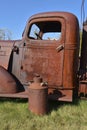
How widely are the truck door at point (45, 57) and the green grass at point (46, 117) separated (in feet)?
1.79

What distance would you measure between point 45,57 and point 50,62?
5.9 inches

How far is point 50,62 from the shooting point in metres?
5.55

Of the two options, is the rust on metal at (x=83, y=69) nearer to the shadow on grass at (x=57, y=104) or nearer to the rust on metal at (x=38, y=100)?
the shadow on grass at (x=57, y=104)

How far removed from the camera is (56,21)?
18.7 ft

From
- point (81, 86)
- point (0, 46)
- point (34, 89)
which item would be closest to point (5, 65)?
point (0, 46)

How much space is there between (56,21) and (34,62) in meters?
0.98

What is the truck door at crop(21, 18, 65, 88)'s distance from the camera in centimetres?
550

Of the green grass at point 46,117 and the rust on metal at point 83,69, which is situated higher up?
the rust on metal at point 83,69

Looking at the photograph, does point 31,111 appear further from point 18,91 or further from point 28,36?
point 28,36

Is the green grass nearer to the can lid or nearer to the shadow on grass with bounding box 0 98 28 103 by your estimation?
the shadow on grass with bounding box 0 98 28 103

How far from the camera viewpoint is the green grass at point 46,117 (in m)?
4.34

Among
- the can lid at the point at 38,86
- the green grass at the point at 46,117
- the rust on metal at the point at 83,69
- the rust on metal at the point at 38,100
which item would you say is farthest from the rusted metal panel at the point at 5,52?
the rust on metal at the point at 83,69

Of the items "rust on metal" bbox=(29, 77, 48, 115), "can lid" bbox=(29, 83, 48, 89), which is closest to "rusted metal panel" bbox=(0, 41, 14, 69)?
"can lid" bbox=(29, 83, 48, 89)

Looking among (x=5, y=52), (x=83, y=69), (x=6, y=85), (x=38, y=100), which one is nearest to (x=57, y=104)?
(x=38, y=100)
